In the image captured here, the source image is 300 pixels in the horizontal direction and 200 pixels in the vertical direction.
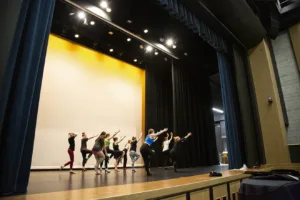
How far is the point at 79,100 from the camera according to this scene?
8.41m

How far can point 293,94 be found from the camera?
5.91 m

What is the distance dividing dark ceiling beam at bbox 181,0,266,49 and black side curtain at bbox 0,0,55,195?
337 cm

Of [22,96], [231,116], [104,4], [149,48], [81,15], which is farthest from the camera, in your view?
[149,48]

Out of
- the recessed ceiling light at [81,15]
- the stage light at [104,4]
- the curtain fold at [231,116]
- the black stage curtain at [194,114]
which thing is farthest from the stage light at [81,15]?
the black stage curtain at [194,114]

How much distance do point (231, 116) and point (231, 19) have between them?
2.69m

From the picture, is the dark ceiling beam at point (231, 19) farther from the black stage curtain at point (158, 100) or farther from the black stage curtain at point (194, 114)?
the black stage curtain at point (158, 100)

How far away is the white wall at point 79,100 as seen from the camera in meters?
7.42

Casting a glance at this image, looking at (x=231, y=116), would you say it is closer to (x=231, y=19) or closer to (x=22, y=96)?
(x=231, y=19)

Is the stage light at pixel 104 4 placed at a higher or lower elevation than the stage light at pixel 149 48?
lower

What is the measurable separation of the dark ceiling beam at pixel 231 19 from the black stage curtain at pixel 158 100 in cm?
546

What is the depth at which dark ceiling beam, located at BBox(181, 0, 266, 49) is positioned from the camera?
15.5ft

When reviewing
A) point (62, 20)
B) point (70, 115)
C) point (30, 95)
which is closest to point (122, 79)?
point (70, 115)

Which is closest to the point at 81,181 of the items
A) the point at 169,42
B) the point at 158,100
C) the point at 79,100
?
the point at 79,100

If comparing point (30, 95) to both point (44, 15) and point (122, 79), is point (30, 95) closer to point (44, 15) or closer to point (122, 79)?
point (44, 15)
